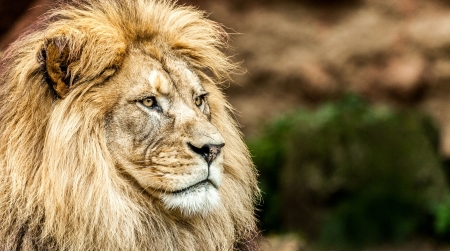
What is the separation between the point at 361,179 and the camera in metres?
8.02

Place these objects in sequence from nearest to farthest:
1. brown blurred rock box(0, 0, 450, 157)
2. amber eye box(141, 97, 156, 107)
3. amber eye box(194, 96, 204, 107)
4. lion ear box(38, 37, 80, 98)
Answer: lion ear box(38, 37, 80, 98) < amber eye box(141, 97, 156, 107) < amber eye box(194, 96, 204, 107) < brown blurred rock box(0, 0, 450, 157)

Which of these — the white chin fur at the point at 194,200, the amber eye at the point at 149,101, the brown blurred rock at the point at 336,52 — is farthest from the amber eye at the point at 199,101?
the brown blurred rock at the point at 336,52

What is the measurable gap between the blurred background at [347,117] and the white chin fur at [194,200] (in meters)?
3.90

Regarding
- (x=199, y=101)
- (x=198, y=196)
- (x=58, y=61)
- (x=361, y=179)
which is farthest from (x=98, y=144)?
(x=361, y=179)

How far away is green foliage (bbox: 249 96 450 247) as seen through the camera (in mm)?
7977

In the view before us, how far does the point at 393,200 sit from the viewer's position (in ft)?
26.2

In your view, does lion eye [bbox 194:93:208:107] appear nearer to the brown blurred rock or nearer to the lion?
the lion

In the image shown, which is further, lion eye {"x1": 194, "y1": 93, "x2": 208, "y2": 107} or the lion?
lion eye {"x1": 194, "y1": 93, "x2": 208, "y2": 107}

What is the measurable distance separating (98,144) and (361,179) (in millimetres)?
5279

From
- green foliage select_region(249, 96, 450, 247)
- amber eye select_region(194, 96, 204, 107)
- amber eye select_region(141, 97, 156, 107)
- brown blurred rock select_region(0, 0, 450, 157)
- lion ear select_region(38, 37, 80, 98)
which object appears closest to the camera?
lion ear select_region(38, 37, 80, 98)

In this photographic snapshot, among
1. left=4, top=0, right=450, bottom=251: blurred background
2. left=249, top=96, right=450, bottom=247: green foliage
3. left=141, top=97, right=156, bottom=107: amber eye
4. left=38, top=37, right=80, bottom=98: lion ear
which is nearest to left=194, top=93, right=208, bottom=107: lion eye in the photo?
left=141, top=97, right=156, bottom=107: amber eye

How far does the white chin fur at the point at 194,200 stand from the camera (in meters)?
3.26

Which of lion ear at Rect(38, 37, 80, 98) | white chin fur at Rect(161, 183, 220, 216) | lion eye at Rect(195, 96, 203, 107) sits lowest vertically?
white chin fur at Rect(161, 183, 220, 216)

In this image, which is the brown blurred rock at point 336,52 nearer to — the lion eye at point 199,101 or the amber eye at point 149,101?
the lion eye at point 199,101
